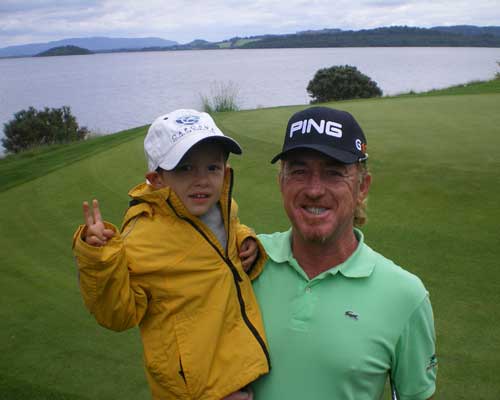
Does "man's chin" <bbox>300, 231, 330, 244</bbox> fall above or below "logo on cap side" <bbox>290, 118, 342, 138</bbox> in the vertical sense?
below

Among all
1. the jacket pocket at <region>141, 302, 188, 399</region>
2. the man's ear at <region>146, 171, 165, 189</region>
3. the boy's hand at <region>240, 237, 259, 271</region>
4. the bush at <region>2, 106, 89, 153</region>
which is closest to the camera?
the jacket pocket at <region>141, 302, 188, 399</region>

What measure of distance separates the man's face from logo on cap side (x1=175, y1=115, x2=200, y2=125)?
0.49m

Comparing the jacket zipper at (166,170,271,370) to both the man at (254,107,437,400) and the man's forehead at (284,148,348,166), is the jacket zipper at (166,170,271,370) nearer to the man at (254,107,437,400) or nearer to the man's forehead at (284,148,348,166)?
the man at (254,107,437,400)

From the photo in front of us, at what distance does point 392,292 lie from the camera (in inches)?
66.9

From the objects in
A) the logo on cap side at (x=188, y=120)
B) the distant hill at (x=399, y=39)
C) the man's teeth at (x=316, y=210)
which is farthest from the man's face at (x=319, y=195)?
the distant hill at (x=399, y=39)

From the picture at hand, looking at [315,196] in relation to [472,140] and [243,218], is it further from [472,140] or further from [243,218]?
[472,140]

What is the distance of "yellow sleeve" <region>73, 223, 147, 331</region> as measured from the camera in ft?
5.61

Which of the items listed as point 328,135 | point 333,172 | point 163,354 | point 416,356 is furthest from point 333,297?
point 163,354

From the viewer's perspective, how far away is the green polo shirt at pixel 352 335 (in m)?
1.66

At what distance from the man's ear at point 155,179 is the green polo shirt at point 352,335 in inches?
27.4

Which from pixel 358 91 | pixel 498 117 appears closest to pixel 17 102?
pixel 358 91

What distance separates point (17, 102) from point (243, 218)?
34.8 metres

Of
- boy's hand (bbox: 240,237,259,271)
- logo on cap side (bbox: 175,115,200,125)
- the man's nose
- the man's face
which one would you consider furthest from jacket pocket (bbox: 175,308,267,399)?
logo on cap side (bbox: 175,115,200,125)

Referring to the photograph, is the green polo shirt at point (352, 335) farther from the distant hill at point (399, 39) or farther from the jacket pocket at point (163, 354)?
the distant hill at point (399, 39)
